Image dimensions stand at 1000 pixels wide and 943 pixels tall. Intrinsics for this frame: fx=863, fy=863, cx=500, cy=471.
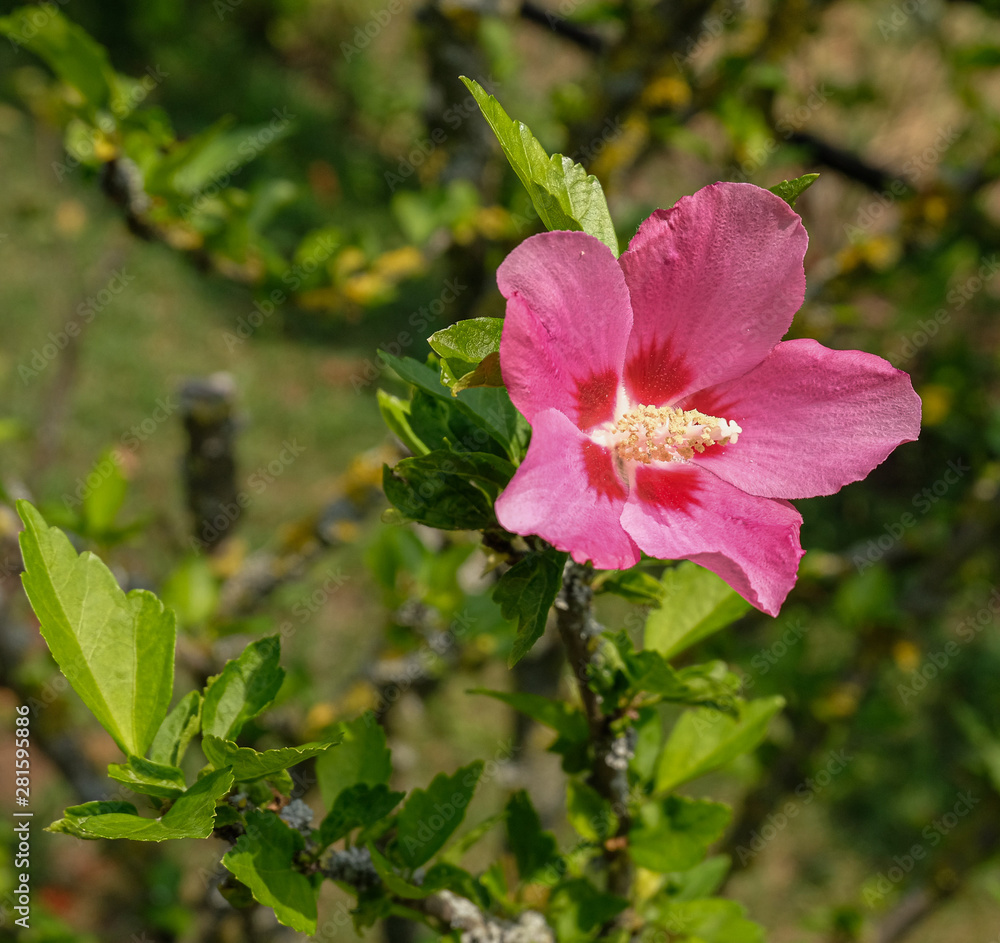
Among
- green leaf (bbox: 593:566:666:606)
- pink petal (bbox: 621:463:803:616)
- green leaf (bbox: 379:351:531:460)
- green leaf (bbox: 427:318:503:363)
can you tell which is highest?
green leaf (bbox: 427:318:503:363)

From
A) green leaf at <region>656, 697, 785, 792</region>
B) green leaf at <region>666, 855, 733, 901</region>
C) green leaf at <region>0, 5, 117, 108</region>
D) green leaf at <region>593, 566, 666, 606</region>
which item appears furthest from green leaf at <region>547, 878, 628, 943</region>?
green leaf at <region>0, 5, 117, 108</region>

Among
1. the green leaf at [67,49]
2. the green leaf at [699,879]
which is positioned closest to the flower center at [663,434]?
the green leaf at [699,879]

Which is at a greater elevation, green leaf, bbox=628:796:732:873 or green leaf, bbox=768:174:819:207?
green leaf, bbox=768:174:819:207

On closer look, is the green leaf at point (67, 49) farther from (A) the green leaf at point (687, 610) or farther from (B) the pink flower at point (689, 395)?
(A) the green leaf at point (687, 610)

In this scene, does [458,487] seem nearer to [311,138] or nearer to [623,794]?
[623,794]

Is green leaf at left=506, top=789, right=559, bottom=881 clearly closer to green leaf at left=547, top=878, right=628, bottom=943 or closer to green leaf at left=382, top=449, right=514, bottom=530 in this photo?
green leaf at left=547, top=878, right=628, bottom=943

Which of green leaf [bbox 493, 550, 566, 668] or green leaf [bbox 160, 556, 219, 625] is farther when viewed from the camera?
green leaf [bbox 160, 556, 219, 625]
